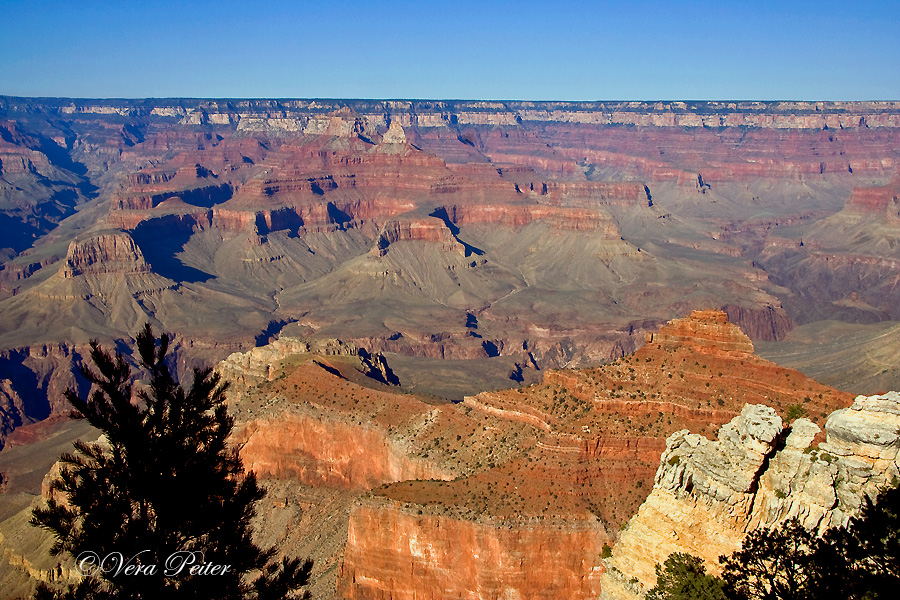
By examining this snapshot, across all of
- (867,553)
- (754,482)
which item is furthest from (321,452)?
(867,553)

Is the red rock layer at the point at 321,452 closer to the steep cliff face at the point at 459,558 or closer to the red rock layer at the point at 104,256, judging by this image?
the steep cliff face at the point at 459,558

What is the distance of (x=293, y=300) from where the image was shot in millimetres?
180000

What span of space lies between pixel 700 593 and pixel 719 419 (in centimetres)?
1755

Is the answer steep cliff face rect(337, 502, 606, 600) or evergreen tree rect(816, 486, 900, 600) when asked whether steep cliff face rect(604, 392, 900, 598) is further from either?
steep cliff face rect(337, 502, 606, 600)

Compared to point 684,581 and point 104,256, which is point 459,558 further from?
point 104,256

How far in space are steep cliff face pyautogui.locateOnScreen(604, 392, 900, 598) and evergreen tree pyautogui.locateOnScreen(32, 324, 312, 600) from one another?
42.1 feet

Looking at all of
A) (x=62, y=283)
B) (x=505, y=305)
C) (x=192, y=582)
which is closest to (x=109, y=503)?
(x=192, y=582)

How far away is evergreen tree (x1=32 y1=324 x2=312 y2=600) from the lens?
19188 mm

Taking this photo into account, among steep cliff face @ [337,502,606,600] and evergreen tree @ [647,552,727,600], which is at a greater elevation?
evergreen tree @ [647,552,727,600]

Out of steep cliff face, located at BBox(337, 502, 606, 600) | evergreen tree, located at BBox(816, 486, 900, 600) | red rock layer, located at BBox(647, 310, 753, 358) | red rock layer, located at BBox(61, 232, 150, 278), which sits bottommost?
steep cliff face, located at BBox(337, 502, 606, 600)
